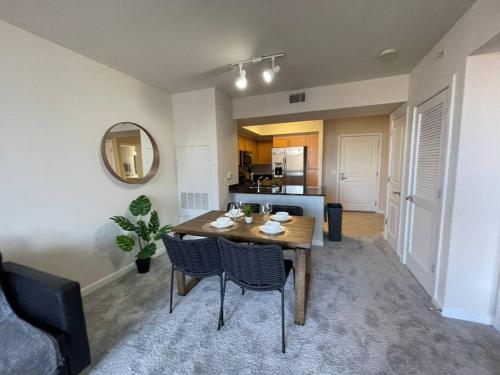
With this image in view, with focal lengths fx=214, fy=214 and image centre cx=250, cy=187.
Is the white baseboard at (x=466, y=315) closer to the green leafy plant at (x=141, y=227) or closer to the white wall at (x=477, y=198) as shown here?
the white wall at (x=477, y=198)

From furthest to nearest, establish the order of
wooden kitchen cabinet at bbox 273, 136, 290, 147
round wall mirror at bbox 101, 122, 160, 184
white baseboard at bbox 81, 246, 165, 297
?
wooden kitchen cabinet at bbox 273, 136, 290, 147, round wall mirror at bbox 101, 122, 160, 184, white baseboard at bbox 81, 246, 165, 297

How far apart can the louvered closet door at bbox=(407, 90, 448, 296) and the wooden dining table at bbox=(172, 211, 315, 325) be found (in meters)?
1.20

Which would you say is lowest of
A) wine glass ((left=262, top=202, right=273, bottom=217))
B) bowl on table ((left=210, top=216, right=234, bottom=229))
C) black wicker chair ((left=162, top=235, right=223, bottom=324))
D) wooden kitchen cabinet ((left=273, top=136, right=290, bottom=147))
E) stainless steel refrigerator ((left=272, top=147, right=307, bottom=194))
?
black wicker chair ((left=162, top=235, right=223, bottom=324))

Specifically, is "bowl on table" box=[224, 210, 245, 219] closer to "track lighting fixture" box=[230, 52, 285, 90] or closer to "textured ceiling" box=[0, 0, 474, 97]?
"track lighting fixture" box=[230, 52, 285, 90]

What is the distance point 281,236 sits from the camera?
1.85 m

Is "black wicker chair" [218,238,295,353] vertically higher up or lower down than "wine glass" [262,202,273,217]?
lower down

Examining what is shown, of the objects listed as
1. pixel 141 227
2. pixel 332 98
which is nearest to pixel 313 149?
pixel 332 98

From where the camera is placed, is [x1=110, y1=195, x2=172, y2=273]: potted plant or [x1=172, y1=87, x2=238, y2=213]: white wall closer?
[x1=110, y1=195, x2=172, y2=273]: potted plant

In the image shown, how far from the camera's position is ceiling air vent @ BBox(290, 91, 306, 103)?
334cm

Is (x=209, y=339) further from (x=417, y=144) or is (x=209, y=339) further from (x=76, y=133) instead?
(x=417, y=144)

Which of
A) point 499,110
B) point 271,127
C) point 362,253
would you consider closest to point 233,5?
point 499,110

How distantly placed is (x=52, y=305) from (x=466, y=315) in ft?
10.2

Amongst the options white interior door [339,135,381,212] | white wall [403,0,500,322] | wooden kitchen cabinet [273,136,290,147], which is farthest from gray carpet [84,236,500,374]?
wooden kitchen cabinet [273,136,290,147]

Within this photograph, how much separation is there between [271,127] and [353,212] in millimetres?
3231
